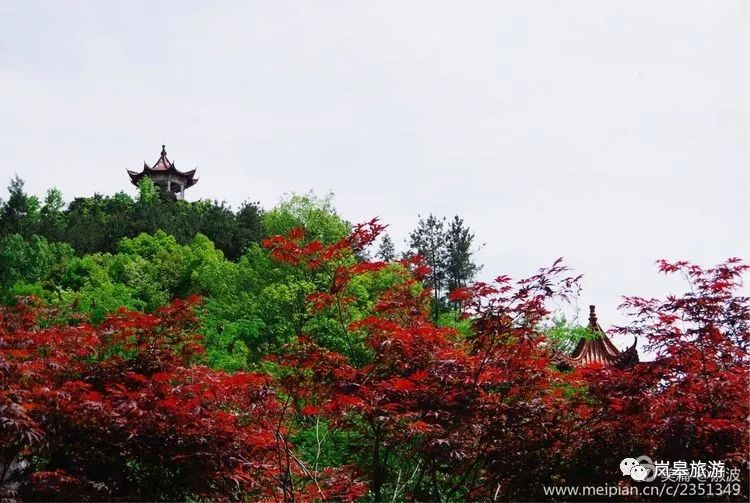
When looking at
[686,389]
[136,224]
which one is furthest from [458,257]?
[686,389]

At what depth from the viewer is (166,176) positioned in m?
44.8

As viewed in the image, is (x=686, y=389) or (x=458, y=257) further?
(x=458, y=257)

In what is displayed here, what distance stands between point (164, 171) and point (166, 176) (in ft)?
1.04

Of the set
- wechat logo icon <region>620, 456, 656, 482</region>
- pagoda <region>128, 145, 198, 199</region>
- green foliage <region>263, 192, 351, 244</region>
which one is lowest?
wechat logo icon <region>620, 456, 656, 482</region>

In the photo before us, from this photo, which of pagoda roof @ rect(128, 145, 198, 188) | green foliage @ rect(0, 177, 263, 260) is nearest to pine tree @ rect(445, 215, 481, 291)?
green foliage @ rect(0, 177, 263, 260)

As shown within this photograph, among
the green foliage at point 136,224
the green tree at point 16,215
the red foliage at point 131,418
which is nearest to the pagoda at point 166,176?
the green foliage at point 136,224

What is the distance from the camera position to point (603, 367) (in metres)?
4.98

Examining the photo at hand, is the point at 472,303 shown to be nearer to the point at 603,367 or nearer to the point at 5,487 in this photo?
the point at 603,367

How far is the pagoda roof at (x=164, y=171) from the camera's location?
44719mm

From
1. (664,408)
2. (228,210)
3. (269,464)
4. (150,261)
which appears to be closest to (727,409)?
(664,408)

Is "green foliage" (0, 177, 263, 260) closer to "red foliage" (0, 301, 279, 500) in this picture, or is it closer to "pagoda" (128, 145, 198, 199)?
"pagoda" (128, 145, 198, 199)

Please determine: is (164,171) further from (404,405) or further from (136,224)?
(404,405)

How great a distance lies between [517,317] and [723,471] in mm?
1371

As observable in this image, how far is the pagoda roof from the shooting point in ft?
147
